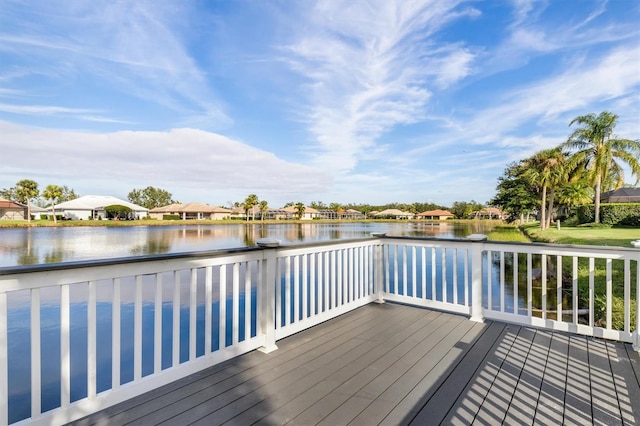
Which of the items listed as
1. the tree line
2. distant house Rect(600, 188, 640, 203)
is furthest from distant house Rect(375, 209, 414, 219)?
the tree line

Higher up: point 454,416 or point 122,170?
point 122,170

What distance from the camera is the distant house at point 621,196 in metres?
29.1

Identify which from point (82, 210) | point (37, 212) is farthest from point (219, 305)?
point (37, 212)

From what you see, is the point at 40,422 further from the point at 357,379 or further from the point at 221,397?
the point at 357,379

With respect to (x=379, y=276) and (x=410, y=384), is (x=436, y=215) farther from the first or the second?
(x=410, y=384)

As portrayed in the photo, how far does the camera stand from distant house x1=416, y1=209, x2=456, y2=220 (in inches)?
2768

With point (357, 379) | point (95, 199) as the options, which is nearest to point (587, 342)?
point (357, 379)

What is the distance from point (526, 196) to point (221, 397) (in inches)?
1116

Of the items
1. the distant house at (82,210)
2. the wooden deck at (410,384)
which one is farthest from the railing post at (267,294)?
the distant house at (82,210)

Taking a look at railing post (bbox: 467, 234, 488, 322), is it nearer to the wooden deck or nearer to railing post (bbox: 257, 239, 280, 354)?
the wooden deck

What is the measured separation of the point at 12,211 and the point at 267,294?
6096 cm

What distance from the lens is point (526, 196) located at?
24.0 m

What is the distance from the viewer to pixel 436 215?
71.4 meters

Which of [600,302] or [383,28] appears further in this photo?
[383,28]
